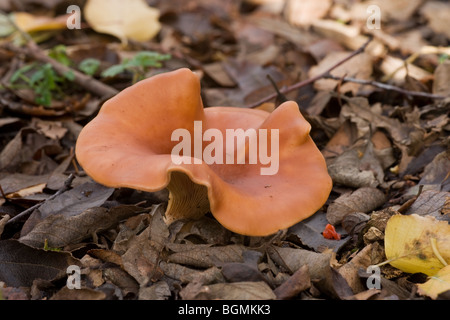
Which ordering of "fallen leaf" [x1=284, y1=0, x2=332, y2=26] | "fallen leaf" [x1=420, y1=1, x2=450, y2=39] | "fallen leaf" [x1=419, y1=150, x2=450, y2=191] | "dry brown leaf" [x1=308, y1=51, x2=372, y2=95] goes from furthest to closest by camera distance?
1. "fallen leaf" [x1=284, y1=0, x2=332, y2=26]
2. "fallen leaf" [x1=420, y1=1, x2=450, y2=39]
3. "dry brown leaf" [x1=308, y1=51, x2=372, y2=95]
4. "fallen leaf" [x1=419, y1=150, x2=450, y2=191]

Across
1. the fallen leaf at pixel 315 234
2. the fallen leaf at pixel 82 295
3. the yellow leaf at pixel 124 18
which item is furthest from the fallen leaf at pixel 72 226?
the yellow leaf at pixel 124 18

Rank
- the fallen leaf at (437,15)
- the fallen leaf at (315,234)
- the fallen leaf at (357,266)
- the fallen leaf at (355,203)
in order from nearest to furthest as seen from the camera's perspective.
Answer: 1. the fallen leaf at (357,266)
2. the fallen leaf at (315,234)
3. the fallen leaf at (355,203)
4. the fallen leaf at (437,15)

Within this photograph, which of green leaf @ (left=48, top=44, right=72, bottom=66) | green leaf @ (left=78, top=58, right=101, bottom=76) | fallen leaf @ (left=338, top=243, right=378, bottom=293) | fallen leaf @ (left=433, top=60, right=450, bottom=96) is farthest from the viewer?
green leaf @ (left=48, top=44, right=72, bottom=66)

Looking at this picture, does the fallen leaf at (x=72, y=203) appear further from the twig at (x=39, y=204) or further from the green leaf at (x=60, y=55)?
the green leaf at (x=60, y=55)

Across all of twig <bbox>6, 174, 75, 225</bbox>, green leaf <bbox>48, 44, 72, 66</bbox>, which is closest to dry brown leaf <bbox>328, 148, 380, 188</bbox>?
twig <bbox>6, 174, 75, 225</bbox>

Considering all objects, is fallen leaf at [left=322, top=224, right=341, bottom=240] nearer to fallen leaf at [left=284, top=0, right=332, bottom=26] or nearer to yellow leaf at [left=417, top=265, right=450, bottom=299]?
yellow leaf at [left=417, top=265, right=450, bottom=299]
